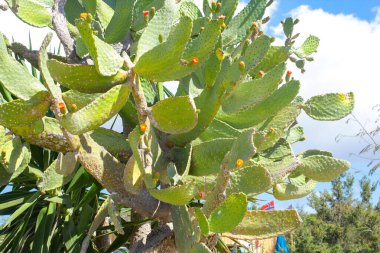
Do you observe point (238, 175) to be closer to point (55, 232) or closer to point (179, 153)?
point (179, 153)

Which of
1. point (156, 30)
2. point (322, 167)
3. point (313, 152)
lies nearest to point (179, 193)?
point (156, 30)

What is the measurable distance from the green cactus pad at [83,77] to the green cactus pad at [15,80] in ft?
0.29

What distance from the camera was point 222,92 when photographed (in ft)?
5.58

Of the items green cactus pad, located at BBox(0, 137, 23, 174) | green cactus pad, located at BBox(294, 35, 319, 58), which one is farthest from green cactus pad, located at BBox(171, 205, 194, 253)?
green cactus pad, located at BBox(294, 35, 319, 58)

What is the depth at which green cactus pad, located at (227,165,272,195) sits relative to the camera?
1624 millimetres

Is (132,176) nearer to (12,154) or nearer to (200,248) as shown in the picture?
(200,248)

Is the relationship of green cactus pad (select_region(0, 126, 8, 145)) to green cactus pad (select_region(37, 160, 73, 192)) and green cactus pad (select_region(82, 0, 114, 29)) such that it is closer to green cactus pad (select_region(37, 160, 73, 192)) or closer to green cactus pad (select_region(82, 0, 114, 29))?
green cactus pad (select_region(37, 160, 73, 192))

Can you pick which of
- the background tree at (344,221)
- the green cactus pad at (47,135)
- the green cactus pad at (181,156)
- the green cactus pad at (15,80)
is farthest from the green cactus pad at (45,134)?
the background tree at (344,221)

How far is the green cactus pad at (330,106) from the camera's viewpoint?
215cm

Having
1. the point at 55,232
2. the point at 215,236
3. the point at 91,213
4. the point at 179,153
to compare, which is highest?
the point at 179,153

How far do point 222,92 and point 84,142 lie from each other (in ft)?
1.40

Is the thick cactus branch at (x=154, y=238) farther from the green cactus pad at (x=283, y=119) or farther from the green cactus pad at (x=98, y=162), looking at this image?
the green cactus pad at (x=283, y=119)

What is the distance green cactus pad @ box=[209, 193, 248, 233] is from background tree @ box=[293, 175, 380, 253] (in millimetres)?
16509

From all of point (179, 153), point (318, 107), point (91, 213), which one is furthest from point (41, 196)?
point (318, 107)
